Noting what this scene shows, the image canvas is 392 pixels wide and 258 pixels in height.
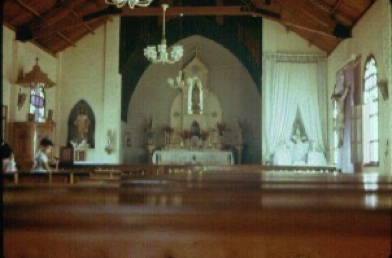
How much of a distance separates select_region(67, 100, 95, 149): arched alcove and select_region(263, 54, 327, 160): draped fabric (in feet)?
18.6

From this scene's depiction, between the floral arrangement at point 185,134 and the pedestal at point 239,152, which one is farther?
the floral arrangement at point 185,134

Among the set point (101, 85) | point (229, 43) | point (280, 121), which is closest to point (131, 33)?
point (101, 85)

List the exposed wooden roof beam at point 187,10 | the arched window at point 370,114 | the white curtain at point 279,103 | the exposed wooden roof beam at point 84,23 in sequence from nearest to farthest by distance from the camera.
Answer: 1. the arched window at point 370,114
2. the exposed wooden roof beam at point 84,23
3. the exposed wooden roof beam at point 187,10
4. the white curtain at point 279,103

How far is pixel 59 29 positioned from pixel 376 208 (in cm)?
1567

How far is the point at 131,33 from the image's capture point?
738 inches

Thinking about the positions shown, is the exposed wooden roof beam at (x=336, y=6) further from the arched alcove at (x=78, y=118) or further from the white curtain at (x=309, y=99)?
the arched alcove at (x=78, y=118)

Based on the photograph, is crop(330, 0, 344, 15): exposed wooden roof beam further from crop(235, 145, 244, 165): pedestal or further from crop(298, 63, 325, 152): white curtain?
crop(235, 145, 244, 165): pedestal

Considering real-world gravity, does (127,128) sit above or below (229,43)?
below

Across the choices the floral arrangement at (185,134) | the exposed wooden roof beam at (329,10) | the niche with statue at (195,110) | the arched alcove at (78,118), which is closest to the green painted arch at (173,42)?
the arched alcove at (78,118)

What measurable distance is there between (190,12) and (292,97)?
427 cm

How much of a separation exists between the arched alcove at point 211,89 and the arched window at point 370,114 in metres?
7.88

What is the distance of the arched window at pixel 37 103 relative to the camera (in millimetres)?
16156

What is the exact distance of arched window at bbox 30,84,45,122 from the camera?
16.2 meters

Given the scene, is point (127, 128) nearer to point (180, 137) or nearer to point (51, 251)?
point (180, 137)
